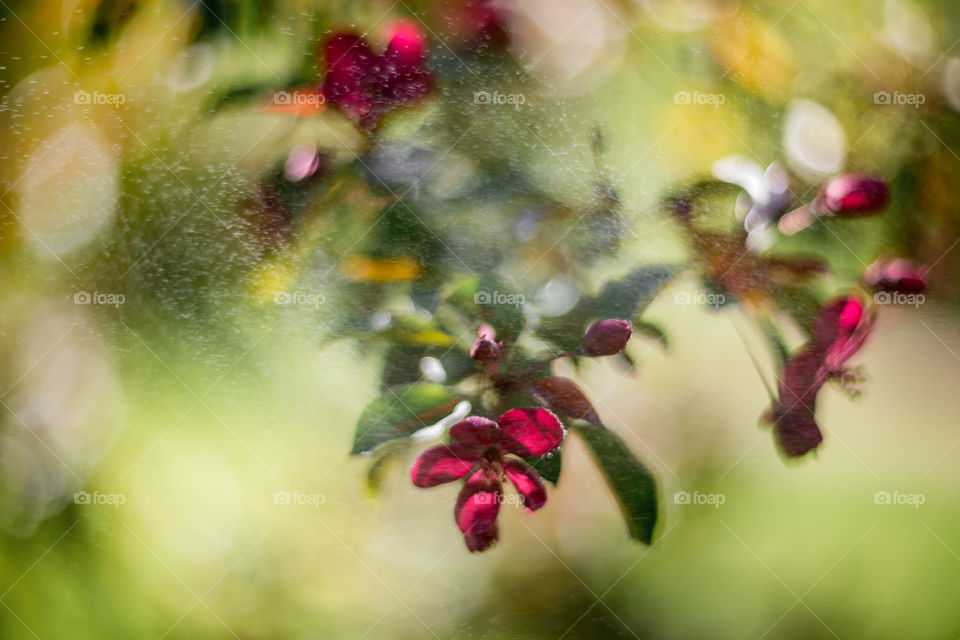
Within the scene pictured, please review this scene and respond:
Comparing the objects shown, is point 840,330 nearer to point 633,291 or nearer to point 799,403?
point 799,403

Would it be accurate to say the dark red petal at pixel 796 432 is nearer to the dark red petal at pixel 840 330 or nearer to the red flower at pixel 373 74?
the dark red petal at pixel 840 330

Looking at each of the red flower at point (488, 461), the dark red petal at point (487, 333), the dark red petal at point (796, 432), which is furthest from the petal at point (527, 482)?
the dark red petal at point (796, 432)

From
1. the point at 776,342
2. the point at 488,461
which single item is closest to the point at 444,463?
the point at 488,461

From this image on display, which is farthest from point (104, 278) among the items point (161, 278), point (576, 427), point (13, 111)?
point (576, 427)

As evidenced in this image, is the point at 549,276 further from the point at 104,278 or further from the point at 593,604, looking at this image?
the point at 104,278

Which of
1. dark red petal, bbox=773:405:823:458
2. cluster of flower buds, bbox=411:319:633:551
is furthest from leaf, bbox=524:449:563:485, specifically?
dark red petal, bbox=773:405:823:458
